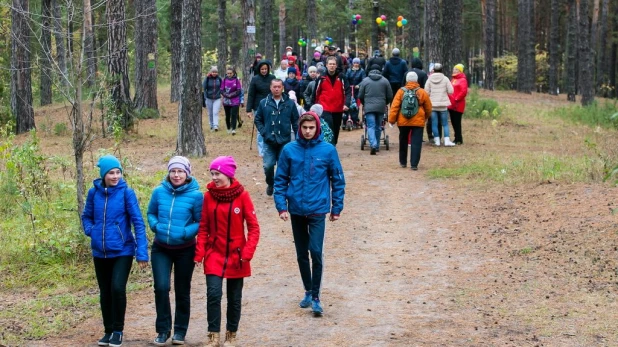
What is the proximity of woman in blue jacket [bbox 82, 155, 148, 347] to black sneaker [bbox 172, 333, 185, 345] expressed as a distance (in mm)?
451

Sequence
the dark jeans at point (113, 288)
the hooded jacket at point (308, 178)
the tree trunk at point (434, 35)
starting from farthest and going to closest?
the tree trunk at point (434, 35)
the hooded jacket at point (308, 178)
the dark jeans at point (113, 288)

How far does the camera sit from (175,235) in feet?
23.0

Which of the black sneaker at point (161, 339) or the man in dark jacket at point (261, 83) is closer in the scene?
the black sneaker at point (161, 339)

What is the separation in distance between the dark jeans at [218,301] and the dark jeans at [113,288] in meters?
0.73

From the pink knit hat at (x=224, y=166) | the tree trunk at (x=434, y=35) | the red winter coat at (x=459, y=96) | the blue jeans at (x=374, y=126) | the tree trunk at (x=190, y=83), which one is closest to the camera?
the pink knit hat at (x=224, y=166)

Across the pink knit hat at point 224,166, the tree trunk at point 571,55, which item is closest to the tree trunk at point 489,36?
the tree trunk at point 571,55

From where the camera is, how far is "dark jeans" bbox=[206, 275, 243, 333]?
702cm

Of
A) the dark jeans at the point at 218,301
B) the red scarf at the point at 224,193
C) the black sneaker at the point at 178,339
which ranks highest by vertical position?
the red scarf at the point at 224,193

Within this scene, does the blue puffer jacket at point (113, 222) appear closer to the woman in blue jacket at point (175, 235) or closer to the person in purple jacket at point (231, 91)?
the woman in blue jacket at point (175, 235)

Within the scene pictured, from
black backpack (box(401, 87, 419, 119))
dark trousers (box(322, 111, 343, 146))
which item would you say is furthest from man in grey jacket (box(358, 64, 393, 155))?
black backpack (box(401, 87, 419, 119))

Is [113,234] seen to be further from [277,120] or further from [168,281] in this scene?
[277,120]

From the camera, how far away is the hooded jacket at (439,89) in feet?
62.0

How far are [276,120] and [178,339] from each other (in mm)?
6184

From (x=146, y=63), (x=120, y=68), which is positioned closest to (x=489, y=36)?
(x=146, y=63)
